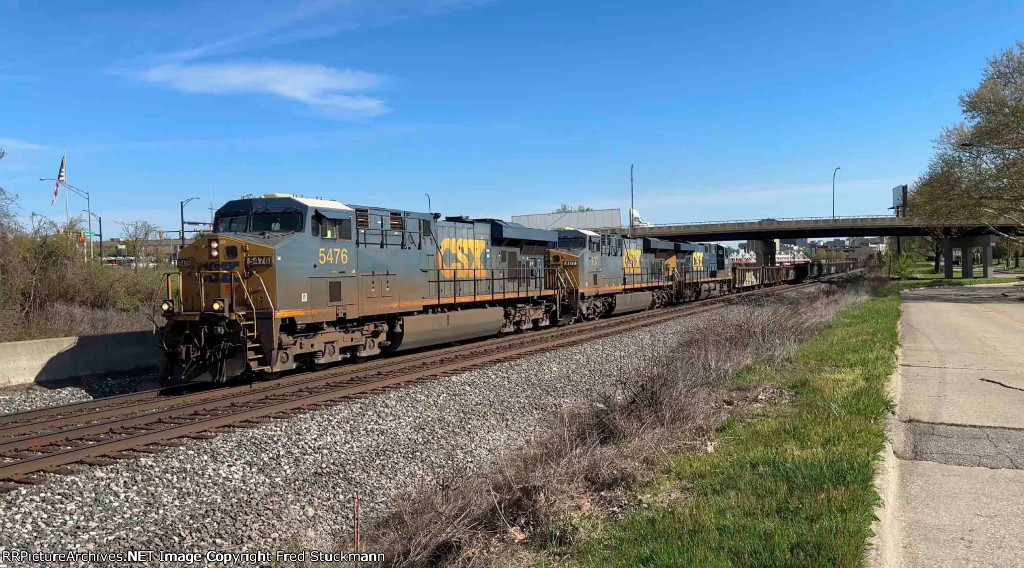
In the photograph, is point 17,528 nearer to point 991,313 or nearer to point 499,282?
point 499,282

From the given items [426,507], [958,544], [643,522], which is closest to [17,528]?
[426,507]

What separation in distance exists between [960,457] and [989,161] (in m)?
36.2

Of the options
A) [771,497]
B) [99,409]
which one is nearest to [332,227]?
[99,409]

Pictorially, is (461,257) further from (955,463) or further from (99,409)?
(955,463)

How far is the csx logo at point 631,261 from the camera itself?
29.3 meters

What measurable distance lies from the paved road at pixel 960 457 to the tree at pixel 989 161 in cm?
2403

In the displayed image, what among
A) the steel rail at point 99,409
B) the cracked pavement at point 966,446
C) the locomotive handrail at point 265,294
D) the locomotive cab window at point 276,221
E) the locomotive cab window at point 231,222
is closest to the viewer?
the cracked pavement at point 966,446

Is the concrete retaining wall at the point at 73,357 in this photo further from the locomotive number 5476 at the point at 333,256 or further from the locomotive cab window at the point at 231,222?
the locomotive number 5476 at the point at 333,256

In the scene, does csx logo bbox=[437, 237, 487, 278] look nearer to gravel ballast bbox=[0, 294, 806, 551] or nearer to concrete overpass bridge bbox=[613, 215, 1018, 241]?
gravel ballast bbox=[0, 294, 806, 551]

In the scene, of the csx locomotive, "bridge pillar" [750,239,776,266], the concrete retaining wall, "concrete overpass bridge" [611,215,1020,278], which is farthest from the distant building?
the concrete retaining wall

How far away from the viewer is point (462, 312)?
17.0 meters

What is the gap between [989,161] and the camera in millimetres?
35156

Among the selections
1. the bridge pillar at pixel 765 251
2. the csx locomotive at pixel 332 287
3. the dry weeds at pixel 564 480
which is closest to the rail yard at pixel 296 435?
the csx locomotive at pixel 332 287

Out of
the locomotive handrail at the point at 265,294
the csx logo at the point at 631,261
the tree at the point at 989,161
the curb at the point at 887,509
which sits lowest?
the curb at the point at 887,509
